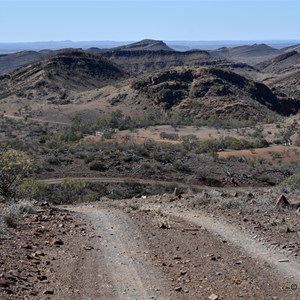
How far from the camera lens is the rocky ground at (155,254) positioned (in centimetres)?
830

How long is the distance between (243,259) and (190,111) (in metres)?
78.5

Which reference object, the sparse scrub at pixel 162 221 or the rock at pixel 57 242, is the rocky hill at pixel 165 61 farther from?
the rock at pixel 57 242

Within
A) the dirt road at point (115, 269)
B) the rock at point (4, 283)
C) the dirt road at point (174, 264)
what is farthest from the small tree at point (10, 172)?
the rock at point (4, 283)

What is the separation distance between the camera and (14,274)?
8445mm

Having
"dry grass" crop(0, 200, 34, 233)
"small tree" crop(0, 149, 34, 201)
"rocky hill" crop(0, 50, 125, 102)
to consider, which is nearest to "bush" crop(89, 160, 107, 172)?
"small tree" crop(0, 149, 34, 201)

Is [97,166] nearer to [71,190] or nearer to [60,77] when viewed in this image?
[71,190]

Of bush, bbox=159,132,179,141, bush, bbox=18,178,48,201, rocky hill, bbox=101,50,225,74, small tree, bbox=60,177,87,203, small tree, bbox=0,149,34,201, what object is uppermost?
small tree, bbox=0,149,34,201

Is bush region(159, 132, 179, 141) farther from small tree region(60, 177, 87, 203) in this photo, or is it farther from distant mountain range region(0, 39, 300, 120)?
small tree region(60, 177, 87, 203)

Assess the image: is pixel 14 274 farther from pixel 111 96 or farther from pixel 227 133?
pixel 111 96

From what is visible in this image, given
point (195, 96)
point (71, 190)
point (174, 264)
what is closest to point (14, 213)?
point (174, 264)

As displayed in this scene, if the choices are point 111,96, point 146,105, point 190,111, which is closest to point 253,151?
point 190,111

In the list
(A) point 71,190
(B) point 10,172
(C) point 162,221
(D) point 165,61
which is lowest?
(D) point 165,61

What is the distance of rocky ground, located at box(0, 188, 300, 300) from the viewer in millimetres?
8297

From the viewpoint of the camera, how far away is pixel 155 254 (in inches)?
404
